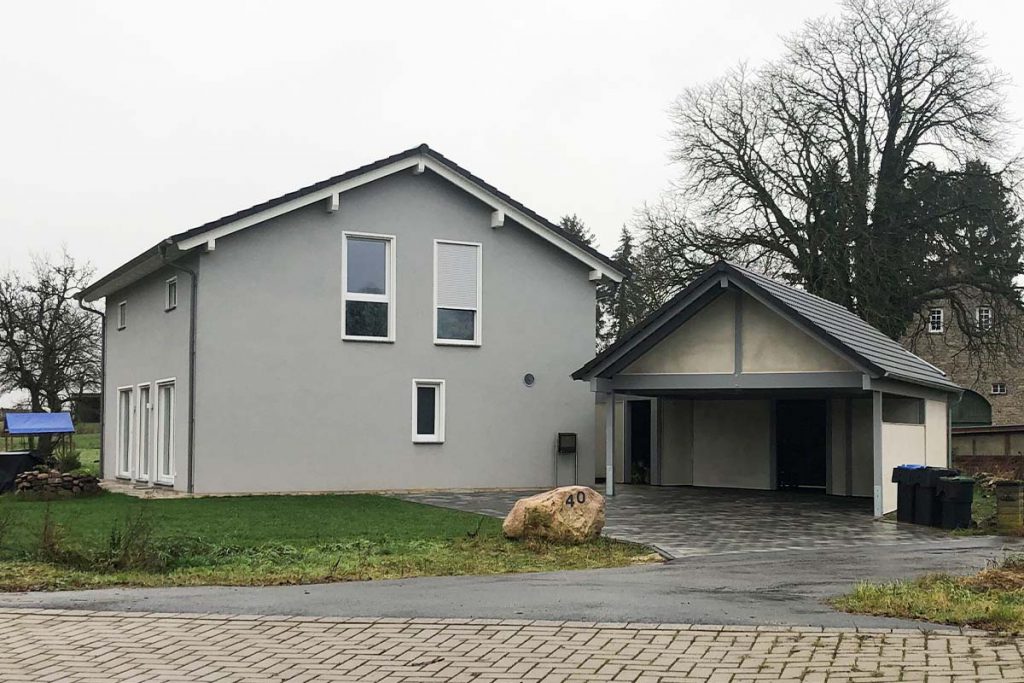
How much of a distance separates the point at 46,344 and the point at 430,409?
33.3m

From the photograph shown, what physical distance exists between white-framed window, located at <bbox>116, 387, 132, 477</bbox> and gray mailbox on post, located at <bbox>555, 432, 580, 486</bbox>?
32.5 feet

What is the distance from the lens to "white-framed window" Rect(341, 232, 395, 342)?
2359 centimetres

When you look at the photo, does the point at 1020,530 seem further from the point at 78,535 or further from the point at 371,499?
the point at 78,535

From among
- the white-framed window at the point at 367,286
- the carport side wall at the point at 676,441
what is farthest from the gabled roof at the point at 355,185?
the carport side wall at the point at 676,441

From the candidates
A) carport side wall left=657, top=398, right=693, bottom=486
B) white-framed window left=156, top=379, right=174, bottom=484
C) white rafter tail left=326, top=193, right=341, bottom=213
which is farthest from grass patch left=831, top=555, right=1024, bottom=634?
white-framed window left=156, top=379, right=174, bottom=484

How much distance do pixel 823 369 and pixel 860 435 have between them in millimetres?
5535

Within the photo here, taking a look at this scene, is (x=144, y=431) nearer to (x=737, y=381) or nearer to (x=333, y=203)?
(x=333, y=203)

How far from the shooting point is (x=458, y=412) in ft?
80.5

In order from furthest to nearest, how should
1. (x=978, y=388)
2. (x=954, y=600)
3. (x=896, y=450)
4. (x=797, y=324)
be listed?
(x=978, y=388) < (x=896, y=450) < (x=797, y=324) < (x=954, y=600)

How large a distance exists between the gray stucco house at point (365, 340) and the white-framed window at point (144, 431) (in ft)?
0.17

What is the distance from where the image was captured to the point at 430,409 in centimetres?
2447

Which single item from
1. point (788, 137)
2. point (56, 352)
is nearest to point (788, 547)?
point (788, 137)

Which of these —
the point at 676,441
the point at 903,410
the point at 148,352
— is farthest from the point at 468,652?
the point at 676,441

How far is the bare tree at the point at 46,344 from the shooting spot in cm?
5119
